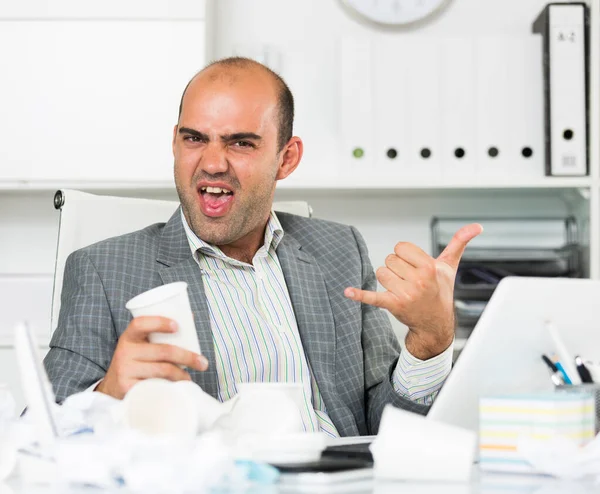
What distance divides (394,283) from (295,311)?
0.44 meters

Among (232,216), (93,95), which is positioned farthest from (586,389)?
(93,95)

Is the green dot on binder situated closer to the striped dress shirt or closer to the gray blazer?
the gray blazer

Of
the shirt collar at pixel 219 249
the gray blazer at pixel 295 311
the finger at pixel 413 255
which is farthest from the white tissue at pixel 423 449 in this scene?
the shirt collar at pixel 219 249

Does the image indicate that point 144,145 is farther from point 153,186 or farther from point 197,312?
point 197,312

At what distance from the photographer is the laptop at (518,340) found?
2.55ft

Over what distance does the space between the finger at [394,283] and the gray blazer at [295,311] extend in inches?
9.7

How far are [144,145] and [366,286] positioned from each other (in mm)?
869

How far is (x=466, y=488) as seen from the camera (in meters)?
0.69

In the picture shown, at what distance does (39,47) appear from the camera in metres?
2.18

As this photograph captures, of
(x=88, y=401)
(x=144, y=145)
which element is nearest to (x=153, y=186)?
(x=144, y=145)

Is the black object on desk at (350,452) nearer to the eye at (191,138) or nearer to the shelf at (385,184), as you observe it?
the eye at (191,138)

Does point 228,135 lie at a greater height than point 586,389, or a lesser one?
greater

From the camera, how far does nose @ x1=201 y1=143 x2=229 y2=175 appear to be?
1.44m

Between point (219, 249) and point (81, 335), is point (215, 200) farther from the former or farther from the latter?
point (81, 335)
